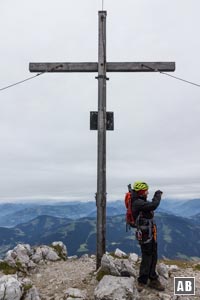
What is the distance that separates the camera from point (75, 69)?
46.7 ft

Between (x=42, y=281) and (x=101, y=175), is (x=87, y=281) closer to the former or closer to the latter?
(x=42, y=281)

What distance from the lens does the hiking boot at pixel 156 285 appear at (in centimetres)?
1195

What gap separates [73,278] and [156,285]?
10.8 feet

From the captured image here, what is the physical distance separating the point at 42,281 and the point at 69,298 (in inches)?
108

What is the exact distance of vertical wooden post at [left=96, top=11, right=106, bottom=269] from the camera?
526 inches

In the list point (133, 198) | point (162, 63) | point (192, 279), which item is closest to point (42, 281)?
point (133, 198)

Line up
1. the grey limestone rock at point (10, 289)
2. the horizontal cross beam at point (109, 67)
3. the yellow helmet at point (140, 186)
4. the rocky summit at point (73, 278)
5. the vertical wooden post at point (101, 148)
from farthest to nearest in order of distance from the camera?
1. the horizontal cross beam at point (109, 67)
2. the vertical wooden post at point (101, 148)
3. the yellow helmet at point (140, 186)
4. the rocky summit at point (73, 278)
5. the grey limestone rock at point (10, 289)

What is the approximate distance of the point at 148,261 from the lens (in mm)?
11977

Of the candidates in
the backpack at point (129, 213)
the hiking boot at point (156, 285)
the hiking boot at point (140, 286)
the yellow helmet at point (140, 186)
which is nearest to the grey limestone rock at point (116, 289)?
the hiking boot at point (140, 286)

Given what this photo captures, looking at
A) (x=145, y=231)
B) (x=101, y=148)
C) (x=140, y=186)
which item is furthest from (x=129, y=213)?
(x=101, y=148)

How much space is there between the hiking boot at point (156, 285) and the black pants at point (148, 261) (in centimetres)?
14

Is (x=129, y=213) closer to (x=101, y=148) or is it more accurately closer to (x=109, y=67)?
(x=101, y=148)

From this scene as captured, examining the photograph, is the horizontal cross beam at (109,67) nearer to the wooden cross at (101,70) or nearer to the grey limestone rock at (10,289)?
the wooden cross at (101,70)

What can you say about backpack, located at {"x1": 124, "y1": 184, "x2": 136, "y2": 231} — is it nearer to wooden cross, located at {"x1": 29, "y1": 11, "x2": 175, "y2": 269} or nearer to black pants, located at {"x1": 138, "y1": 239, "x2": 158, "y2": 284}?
black pants, located at {"x1": 138, "y1": 239, "x2": 158, "y2": 284}
